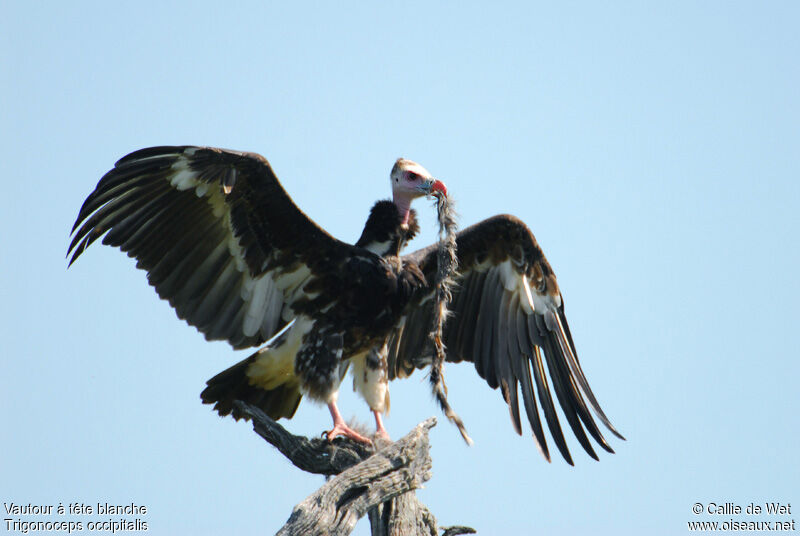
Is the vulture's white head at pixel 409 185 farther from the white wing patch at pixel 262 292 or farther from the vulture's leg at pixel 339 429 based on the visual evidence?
the vulture's leg at pixel 339 429

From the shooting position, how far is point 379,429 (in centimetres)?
655

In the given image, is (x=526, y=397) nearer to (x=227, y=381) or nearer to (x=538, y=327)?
(x=538, y=327)

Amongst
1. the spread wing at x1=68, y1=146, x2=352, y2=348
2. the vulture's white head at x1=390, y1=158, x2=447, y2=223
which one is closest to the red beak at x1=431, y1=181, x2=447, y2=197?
the vulture's white head at x1=390, y1=158, x2=447, y2=223

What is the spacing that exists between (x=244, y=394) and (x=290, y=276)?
35.2 inches

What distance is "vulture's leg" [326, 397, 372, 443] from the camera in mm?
6168

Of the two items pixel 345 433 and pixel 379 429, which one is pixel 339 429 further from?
pixel 379 429

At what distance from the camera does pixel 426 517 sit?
5.91m

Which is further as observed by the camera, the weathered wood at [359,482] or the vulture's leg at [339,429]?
the vulture's leg at [339,429]

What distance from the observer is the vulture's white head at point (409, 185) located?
695 centimetres

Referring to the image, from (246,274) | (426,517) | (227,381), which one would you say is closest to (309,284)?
(246,274)

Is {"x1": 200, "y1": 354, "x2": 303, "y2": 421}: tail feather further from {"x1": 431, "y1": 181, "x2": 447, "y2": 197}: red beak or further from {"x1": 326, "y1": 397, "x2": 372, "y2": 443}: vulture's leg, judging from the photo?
{"x1": 431, "y1": 181, "x2": 447, "y2": 197}: red beak

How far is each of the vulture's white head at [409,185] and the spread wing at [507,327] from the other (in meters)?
0.40

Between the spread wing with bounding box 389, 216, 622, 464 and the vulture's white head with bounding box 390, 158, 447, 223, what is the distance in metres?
0.40

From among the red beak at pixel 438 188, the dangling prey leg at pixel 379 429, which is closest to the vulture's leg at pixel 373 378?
the dangling prey leg at pixel 379 429
